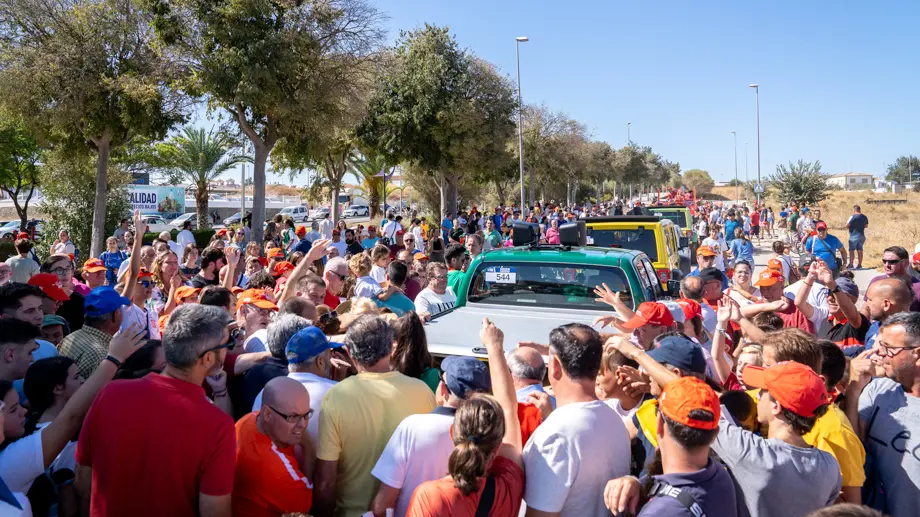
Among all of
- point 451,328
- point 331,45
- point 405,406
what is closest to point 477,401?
point 405,406

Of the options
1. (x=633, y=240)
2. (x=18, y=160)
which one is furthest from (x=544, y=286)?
(x=18, y=160)

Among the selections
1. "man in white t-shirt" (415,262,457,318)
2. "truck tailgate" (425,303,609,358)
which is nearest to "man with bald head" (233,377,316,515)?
"truck tailgate" (425,303,609,358)

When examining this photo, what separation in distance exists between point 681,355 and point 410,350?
1.51 meters

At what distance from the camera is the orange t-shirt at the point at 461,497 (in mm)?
2574

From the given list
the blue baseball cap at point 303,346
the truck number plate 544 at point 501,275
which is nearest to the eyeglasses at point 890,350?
the blue baseball cap at point 303,346

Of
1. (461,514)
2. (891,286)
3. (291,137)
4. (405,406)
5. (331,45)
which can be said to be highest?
(331,45)

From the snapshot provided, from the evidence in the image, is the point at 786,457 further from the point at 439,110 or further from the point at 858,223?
the point at 439,110

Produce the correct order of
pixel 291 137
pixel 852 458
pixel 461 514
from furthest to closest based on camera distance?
pixel 291 137 < pixel 852 458 < pixel 461 514

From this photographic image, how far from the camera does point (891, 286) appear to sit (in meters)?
4.82

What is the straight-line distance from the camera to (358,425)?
3199mm

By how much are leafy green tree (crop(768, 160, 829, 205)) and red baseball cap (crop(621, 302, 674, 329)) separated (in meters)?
39.9

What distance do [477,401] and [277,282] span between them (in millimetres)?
5288

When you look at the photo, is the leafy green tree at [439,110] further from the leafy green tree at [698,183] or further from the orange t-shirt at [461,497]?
the leafy green tree at [698,183]

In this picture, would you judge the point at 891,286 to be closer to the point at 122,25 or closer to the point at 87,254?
the point at 122,25
